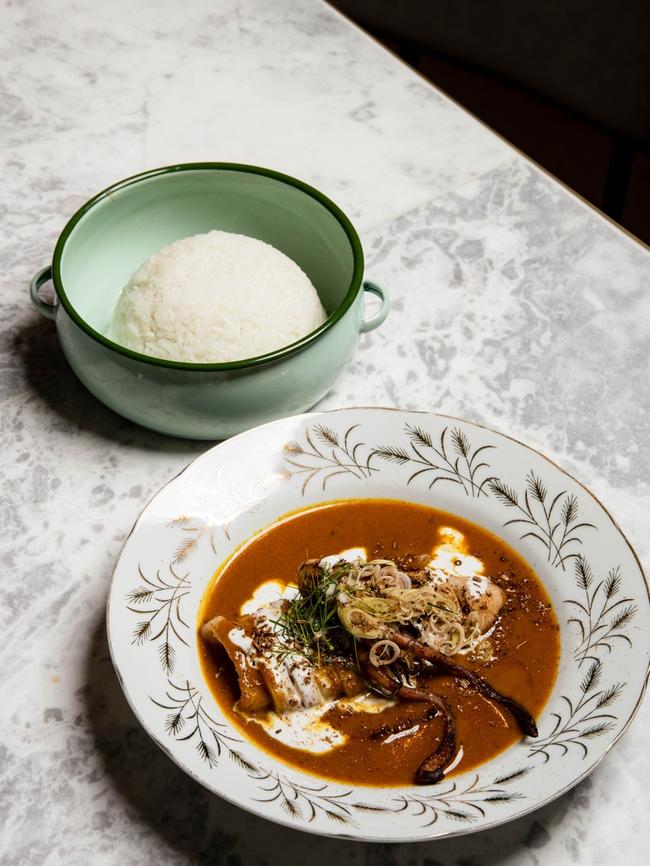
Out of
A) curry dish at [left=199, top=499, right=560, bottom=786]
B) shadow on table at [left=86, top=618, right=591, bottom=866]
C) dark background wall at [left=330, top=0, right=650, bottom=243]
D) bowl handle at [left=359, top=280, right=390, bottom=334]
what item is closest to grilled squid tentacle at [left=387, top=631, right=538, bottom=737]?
curry dish at [left=199, top=499, right=560, bottom=786]

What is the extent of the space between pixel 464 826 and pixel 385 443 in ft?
1.78

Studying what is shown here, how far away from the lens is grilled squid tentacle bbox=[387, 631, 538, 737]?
108cm

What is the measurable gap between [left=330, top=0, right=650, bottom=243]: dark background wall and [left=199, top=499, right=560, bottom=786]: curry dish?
138cm

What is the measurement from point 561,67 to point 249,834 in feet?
6.22

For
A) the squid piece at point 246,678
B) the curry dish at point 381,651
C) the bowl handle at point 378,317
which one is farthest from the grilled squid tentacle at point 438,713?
the bowl handle at point 378,317

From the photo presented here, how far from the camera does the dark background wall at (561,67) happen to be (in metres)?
2.18

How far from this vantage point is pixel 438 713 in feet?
3.60

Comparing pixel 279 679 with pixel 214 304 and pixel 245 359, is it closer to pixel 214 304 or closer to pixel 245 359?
pixel 245 359

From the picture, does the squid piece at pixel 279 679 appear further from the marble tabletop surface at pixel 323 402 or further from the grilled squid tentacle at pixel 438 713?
the marble tabletop surface at pixel 323 402

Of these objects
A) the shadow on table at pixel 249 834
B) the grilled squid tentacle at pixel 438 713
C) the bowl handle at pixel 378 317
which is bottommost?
the shadow on table at pixel 249 834

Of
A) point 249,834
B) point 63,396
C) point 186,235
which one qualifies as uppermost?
point 186,235

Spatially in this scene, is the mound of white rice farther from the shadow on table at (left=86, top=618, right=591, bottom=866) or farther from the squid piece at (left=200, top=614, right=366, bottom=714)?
the shadow on table at (left=86, top=618, right=591, bottom=866)

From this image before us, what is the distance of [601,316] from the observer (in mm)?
1643

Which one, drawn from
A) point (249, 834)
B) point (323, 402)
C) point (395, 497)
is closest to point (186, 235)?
point (323, 402)
